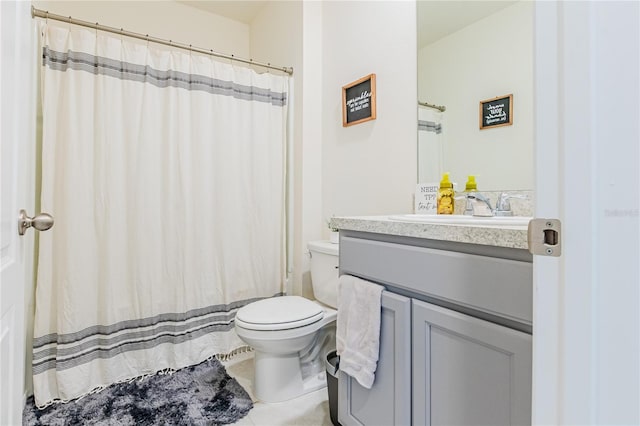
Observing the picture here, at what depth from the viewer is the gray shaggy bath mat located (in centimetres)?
142

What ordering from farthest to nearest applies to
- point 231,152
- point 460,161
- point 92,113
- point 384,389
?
point 231,152
point 92,113
point 460,161
point 384,389

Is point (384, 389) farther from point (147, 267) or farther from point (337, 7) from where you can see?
point (337, 7)

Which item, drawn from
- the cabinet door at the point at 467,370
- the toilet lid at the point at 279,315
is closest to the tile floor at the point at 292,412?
the toilet lid at the point at 279,315

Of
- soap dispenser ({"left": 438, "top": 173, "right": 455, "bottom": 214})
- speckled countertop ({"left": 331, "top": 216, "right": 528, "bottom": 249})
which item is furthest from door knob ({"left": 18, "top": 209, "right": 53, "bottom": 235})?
soap dispenser ({"left": 438, "top": 173, "right": 455, "bottom": 214})

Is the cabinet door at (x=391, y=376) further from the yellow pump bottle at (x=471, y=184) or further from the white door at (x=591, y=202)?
the yellow pump bottle at (x=471, y=184)

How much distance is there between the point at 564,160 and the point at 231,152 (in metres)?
1.84

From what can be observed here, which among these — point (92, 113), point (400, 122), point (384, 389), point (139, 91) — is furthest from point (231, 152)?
point (384, 389)

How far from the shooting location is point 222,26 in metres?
2.70

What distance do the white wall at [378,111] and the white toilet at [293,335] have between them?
388 millimetres

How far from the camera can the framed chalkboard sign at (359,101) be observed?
176cm

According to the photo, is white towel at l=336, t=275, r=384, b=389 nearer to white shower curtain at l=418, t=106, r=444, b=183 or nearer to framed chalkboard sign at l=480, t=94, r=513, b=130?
white shower curtain at l=418, t=106, r=444, b=183

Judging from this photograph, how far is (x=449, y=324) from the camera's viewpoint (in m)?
0.83

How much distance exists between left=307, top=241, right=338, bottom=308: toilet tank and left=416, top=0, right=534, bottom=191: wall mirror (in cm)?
61

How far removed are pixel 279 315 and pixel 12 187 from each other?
1.11 metres
